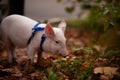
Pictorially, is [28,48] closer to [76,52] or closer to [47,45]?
[47,45]

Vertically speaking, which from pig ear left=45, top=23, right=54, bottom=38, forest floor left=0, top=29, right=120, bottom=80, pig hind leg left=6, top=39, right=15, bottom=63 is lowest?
forest floor left=0, top=29, right=120, bottom=80

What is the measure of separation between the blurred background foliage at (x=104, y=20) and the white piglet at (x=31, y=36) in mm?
848

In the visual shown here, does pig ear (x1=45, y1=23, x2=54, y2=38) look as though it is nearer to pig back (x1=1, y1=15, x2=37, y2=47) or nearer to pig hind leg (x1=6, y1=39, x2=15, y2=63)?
pig back (x1=1, y1=15, x2=37, y2=47)

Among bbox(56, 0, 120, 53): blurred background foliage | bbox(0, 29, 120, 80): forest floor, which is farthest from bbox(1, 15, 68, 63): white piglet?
bbox(56, 0, 120, 53): blurred background foliage

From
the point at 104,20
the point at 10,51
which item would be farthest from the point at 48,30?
the point at 104,20

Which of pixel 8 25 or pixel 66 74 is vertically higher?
pixel 8 25

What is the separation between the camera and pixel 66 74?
16.1ft

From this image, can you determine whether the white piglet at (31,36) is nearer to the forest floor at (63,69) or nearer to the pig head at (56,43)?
the pig head at (56,43)

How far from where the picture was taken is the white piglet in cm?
470

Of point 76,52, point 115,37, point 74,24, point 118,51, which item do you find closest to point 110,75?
point 118,51

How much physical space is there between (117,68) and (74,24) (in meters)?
5.32

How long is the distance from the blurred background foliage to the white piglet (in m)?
0.85

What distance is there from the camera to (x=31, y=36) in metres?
4.79

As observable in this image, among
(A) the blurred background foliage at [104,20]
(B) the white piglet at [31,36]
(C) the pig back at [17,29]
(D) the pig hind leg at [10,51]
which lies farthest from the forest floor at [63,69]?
(A) the blurred background foliage at [104,20]
